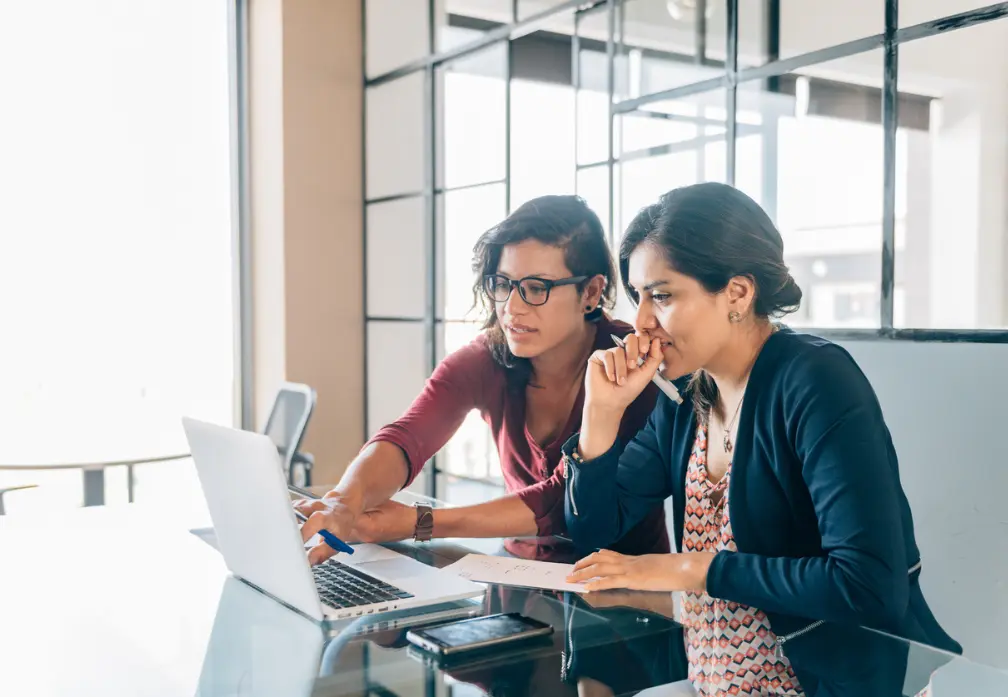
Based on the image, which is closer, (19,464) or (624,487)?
(624,487)

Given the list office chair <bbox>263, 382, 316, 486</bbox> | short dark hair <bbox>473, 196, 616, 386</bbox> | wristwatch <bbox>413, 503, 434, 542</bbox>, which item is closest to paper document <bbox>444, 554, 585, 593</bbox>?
wristwatch <bbox>413, 503, 434, 542</bbox>

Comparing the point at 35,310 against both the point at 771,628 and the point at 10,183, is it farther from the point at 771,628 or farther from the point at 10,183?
the point at 771,628

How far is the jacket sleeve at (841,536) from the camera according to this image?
116 cm

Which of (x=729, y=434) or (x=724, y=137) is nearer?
(x=729, y=434)

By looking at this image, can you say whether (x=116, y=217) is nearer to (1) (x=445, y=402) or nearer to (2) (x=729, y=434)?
(1) (x=445, y=402)

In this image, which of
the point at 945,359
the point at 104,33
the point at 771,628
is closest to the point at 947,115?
the point at 945,359

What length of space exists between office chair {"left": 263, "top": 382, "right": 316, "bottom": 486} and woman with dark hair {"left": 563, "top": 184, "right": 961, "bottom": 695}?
2091mm

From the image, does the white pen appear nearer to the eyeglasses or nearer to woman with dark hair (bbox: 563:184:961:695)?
woman with dark hair (bbox: 563:184:961:695)

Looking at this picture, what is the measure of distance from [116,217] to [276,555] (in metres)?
3.57

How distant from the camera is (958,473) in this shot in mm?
2055

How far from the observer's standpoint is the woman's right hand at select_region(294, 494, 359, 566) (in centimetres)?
138

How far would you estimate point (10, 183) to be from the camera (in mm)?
4125

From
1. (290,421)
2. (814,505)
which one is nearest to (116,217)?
(290,421)

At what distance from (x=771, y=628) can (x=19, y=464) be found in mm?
2529
